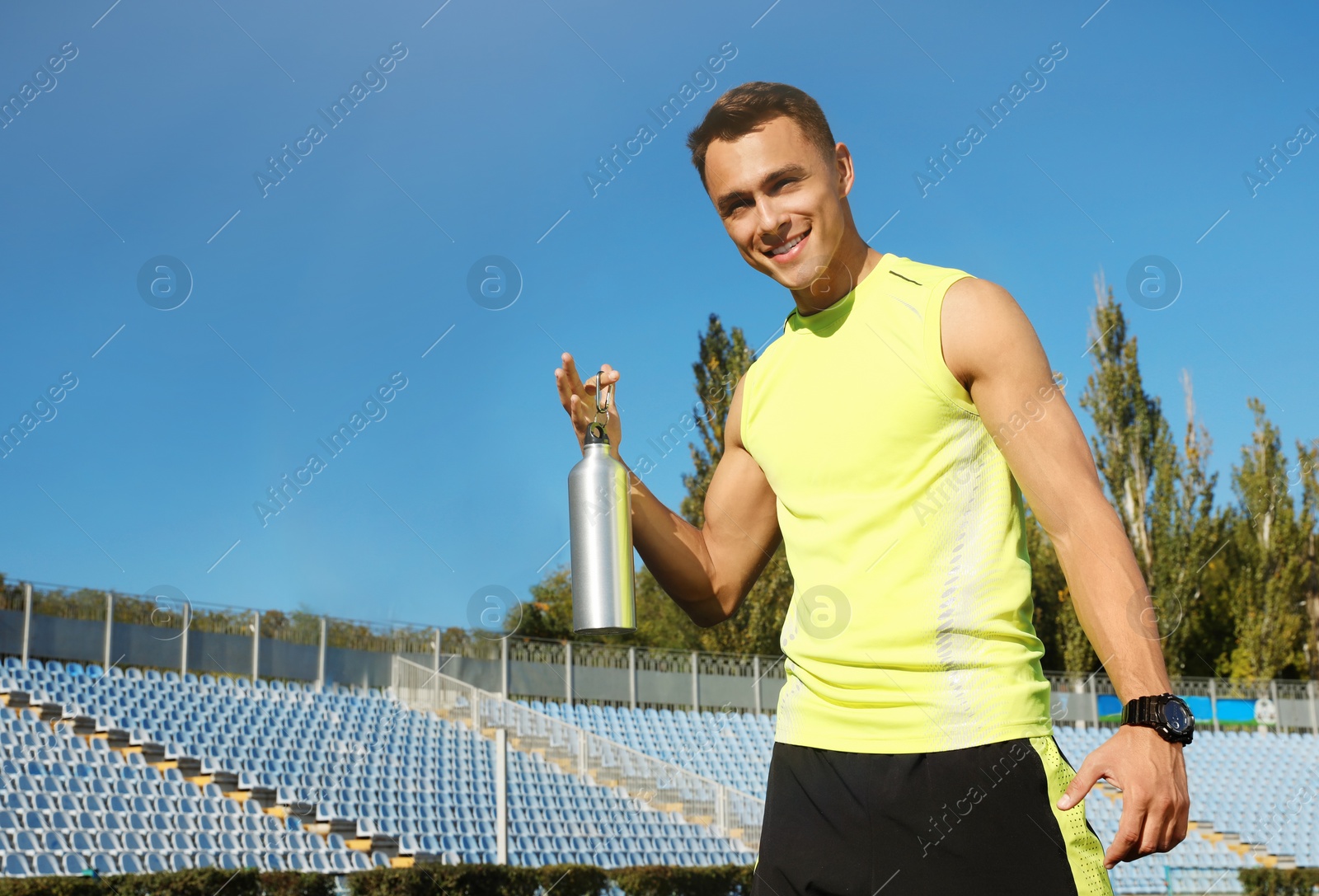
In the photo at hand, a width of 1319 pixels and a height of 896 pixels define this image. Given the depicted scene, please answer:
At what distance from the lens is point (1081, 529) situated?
59.0 inches

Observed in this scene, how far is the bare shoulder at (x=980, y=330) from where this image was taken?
1.54 metres

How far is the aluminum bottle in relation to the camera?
6.04 feet

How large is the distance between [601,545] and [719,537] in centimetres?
32

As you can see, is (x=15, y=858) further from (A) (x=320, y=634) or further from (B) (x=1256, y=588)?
(B) (x=1256, y=588)

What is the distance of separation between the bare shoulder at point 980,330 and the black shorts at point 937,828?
0.55 m

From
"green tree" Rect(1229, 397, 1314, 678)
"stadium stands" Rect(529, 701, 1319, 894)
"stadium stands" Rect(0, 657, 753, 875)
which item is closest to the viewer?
"stadium stands" Rect(0, 657, 753, 875)

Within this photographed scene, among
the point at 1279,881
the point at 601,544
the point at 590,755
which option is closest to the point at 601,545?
the point at 601,544

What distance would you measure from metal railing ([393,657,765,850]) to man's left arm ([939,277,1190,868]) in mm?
14815

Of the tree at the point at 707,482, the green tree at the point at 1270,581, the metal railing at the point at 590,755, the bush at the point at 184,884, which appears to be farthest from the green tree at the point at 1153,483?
the bush at the point at 184,884

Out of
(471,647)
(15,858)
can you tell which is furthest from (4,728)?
(471,647)

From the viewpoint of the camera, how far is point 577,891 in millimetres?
11734

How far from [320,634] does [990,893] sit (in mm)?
20577

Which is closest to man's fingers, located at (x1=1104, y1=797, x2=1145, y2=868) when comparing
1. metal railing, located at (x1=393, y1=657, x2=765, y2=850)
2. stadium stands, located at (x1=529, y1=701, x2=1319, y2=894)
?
metal railing, located at (x1=393, y1=657, x2=765, y2=850)

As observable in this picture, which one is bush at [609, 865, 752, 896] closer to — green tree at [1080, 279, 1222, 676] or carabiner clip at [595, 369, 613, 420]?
carabiner clip at [595, 369, 613, 420]
